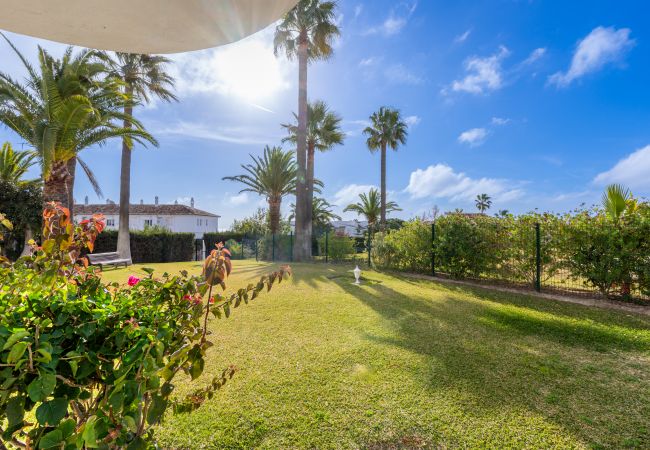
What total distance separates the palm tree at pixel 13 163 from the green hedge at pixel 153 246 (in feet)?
15.6

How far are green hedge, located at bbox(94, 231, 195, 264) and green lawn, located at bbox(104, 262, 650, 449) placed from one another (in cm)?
1750

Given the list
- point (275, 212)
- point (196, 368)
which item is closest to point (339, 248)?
point (275, 212)

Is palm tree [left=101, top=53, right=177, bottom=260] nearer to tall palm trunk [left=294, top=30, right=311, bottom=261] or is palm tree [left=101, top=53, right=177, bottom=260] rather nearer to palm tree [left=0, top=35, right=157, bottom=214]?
palm tree [left=0, top=35, right=157, bottom=214]

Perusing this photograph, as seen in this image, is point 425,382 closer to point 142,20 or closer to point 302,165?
point 142,20

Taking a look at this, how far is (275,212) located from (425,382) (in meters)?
19.8

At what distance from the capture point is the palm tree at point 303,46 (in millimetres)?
15820

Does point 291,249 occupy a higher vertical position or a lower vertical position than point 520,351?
higher

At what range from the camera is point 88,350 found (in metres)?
1.03

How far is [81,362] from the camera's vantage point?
1.01 metres

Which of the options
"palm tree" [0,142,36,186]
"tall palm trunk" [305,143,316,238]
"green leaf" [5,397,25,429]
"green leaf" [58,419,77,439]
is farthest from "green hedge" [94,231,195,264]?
"green leaf" [58,419,77,439]

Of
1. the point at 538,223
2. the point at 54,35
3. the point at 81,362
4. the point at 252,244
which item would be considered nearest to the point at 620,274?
the point at 538,223

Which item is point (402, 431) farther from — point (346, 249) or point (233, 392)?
point (346, 249)

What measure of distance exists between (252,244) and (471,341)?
1834 centimetres

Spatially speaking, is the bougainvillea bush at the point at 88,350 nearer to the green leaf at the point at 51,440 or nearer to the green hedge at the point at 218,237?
the green leaf at the point at 51,440
